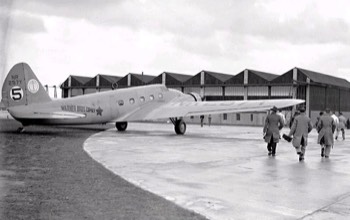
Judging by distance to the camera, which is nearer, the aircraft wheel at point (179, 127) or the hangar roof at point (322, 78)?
the aircraft wheel at point (179, 127)

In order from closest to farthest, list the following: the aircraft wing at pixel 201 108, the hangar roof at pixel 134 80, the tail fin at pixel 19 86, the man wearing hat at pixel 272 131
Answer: the man wearing hat at pixel 272 131 → the tail fin at pixel 19 86 → the aircraft wing at pixel 201 108 → the hangar roof at pixel 134 80

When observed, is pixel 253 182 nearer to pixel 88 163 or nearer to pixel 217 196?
pixel 217 196

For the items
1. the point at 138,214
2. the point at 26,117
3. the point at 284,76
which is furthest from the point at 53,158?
the point at 284,76

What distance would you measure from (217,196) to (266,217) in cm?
161

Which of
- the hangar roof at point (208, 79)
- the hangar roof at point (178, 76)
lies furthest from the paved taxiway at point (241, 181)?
the hangar roof at point (178, 76)

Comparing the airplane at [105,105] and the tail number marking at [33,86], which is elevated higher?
the tail number marking at [33,86]

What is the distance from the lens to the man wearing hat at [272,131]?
15.9 meters

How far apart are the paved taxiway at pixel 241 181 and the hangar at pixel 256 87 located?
129ft

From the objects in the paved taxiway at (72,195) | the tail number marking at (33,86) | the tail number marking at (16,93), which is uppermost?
the tail number marking at (33,86)

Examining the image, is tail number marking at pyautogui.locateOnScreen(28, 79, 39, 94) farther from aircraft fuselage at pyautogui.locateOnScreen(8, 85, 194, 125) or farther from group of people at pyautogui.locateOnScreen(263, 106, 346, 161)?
group of people at pyautogui.locateOnScreen(263, 106, 346, 161)

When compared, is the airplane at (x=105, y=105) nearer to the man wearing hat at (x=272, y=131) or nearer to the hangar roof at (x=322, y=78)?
the man wearing hat at (x=272, y=131)

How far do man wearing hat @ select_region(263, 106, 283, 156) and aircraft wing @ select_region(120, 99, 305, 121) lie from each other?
9.05 m

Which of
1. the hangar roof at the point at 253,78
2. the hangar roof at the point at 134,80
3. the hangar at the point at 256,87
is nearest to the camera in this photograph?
the hangar at the point at 256,87

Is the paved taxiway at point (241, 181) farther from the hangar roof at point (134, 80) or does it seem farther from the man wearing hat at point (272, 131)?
the hangar roof at point (134, 80)
